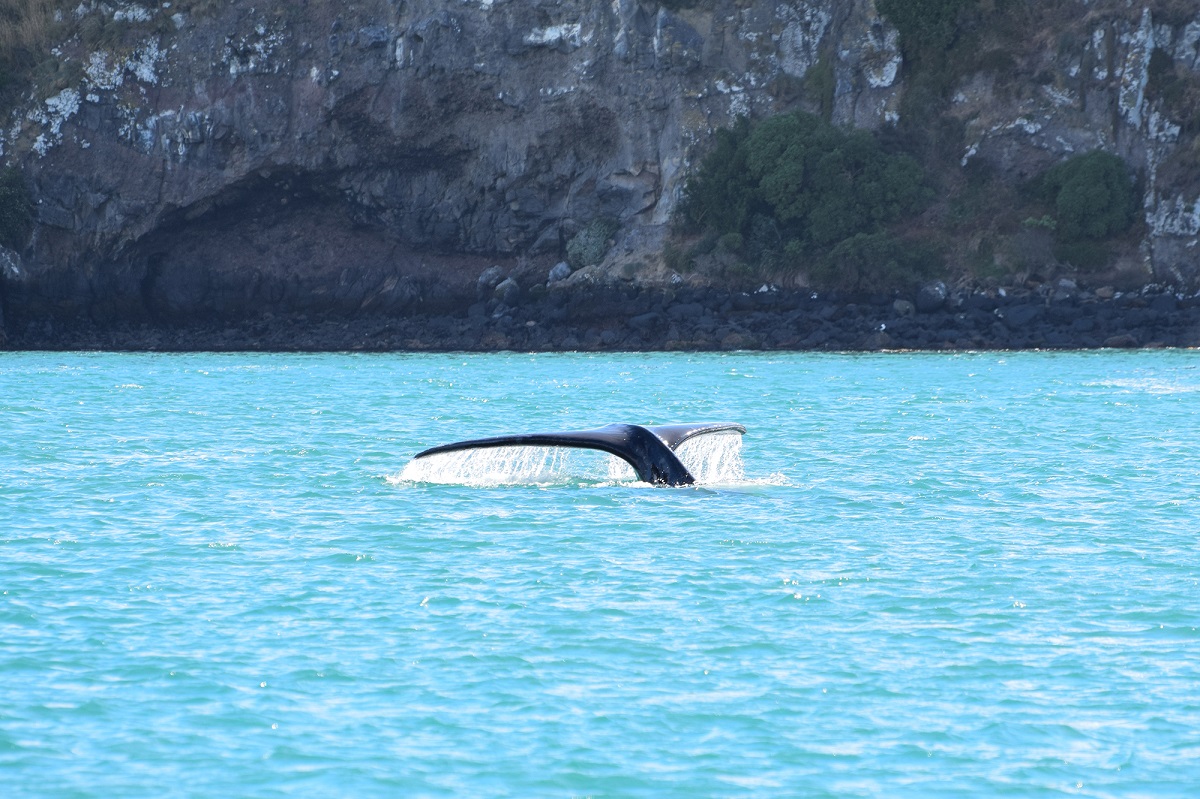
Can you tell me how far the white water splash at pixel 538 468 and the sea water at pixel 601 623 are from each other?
0.28 ft

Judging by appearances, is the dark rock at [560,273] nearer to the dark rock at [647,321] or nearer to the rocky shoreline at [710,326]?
the rocky shoreline at [710,326]

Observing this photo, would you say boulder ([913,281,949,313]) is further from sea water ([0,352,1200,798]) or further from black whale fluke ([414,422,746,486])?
black whale fluke ([414,422,746,486])

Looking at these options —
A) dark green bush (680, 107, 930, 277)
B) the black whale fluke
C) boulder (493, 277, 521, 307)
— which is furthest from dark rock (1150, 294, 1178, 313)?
the black whale fluke

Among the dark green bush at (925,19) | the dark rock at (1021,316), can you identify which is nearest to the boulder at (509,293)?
the dark green bush at (925,19)

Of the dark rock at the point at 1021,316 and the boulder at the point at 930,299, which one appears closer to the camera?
the dark rock at the point at 1021,316

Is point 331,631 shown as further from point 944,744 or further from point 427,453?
point 427,453

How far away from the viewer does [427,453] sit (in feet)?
→ 51.6

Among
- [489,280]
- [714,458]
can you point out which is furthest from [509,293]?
[714,458]

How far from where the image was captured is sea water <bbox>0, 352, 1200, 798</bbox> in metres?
7.75

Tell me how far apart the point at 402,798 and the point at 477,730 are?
1.05 m

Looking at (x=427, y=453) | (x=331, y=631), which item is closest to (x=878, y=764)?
(x=331, y=631)

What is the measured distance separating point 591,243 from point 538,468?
4221 centimetres

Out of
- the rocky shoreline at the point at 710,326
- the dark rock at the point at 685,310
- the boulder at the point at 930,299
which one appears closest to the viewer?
the rocky shoreline at the point at 710,326

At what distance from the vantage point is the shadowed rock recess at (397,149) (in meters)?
58.4
